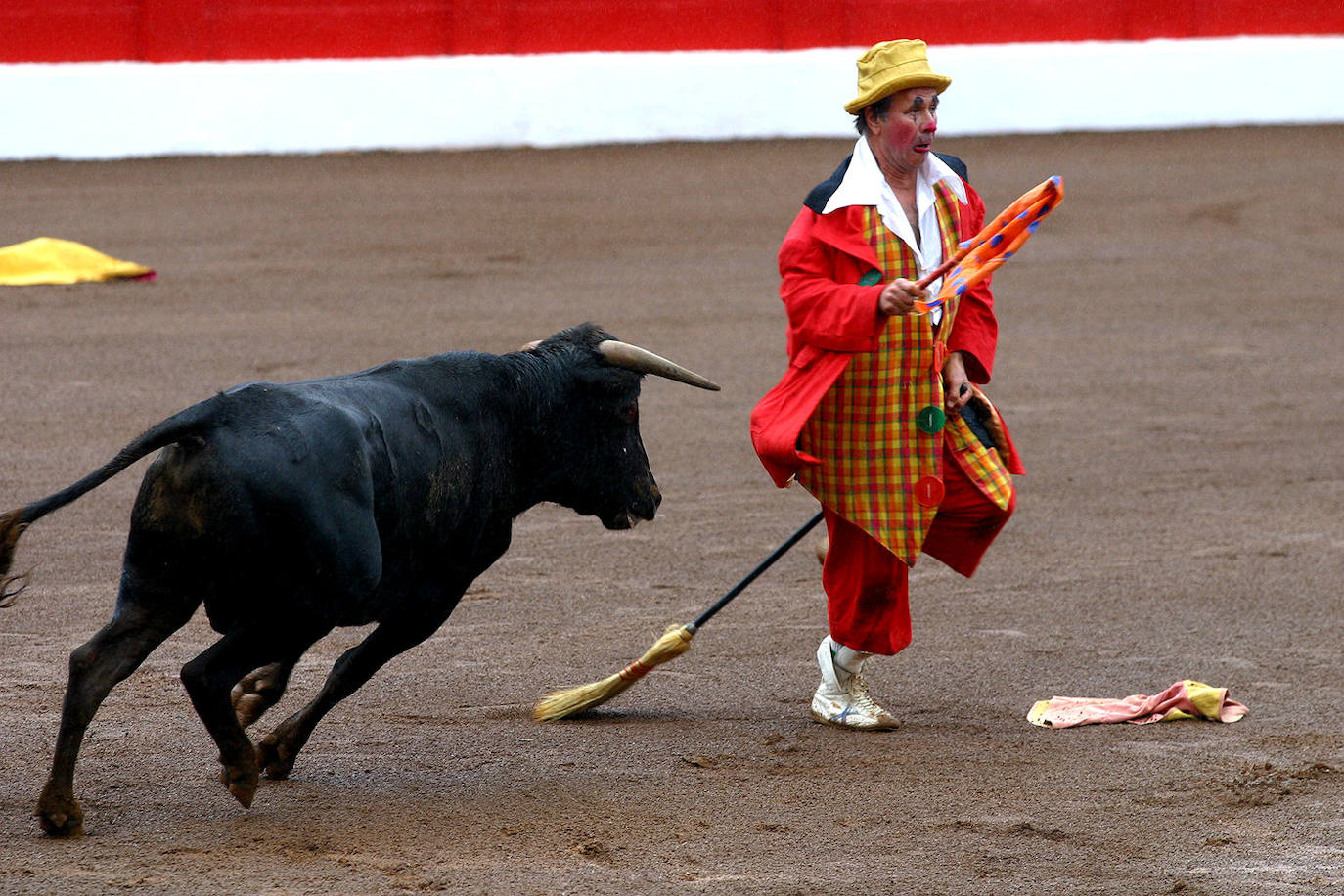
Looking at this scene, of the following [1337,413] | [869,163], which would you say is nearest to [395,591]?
[869,163]

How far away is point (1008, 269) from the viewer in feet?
43.7

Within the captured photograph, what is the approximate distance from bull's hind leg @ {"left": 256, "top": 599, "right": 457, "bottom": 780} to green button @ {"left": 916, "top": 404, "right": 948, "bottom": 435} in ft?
4.32

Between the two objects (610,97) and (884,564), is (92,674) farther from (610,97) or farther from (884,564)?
(610,97)

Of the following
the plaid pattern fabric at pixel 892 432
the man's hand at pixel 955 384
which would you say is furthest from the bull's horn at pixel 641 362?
the man's hand at pixel 955 384

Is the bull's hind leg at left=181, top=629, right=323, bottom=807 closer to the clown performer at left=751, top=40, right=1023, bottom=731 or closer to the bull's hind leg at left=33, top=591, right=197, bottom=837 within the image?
the bull's hind leg at left=33, top=591, right=197, bottom=837

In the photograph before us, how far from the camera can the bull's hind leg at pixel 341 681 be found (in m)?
4.55

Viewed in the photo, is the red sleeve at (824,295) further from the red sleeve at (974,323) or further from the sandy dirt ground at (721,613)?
the sandy dirt ground at (721,613)

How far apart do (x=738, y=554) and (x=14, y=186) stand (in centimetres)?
984

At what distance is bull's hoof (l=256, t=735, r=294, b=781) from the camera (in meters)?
4.55

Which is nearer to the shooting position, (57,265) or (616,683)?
(616,683)

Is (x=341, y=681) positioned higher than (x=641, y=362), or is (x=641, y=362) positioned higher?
(x=641, y=362)

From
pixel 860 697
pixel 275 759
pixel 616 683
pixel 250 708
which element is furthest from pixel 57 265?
pixel 860 697

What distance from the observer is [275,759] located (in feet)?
14.9

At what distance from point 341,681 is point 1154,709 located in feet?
7.44
